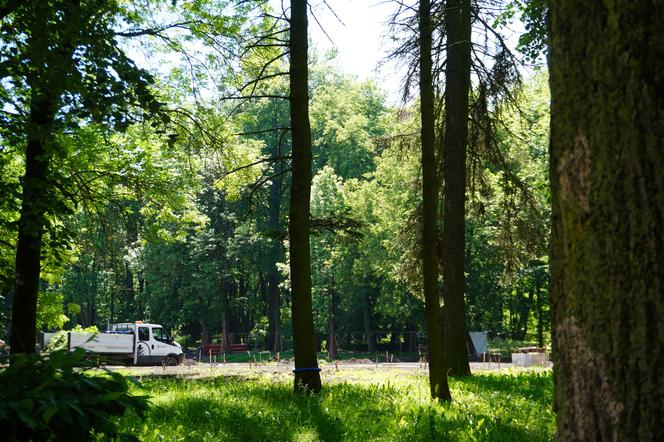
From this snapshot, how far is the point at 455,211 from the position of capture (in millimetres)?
15734

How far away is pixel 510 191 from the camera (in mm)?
17219

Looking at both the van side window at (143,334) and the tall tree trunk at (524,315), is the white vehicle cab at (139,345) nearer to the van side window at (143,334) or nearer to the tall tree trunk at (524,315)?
the van side window at (143,334)

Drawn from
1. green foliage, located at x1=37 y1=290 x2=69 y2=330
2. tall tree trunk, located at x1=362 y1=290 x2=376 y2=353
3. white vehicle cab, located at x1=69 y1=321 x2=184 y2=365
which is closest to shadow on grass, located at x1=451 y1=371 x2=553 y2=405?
green foliage, located at x1=37 y1=290 x2=69 y2=330

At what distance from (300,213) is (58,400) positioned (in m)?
8.38

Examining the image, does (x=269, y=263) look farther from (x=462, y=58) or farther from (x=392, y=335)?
(x=462, y=58)

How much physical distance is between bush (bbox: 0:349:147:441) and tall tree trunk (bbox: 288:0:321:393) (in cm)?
784

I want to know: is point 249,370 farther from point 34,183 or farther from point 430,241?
point 34,183

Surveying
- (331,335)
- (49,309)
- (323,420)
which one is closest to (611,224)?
(323,420)

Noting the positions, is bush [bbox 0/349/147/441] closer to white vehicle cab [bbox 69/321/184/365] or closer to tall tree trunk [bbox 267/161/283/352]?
white vehicle cab [bbox 69/321/184/365]

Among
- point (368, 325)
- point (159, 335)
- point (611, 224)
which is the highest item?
point (611, 224)

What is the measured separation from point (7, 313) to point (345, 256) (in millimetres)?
44361

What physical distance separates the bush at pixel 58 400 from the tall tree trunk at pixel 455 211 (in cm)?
1290

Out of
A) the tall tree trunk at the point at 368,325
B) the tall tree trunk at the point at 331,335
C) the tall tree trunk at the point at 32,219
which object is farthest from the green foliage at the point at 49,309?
the tall tree trunk at the point at 368,325

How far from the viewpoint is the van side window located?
A: 40.4 metres
